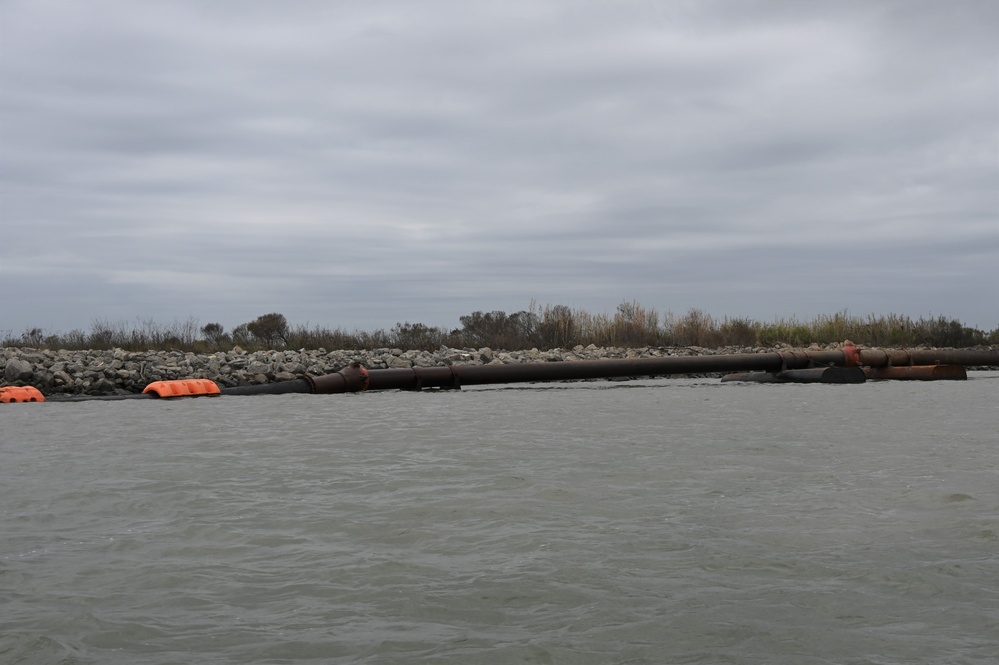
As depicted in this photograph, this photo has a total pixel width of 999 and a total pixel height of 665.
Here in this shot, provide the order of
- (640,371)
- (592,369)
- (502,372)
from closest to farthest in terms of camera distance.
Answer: (502,372)
(592,369)
(640,371)

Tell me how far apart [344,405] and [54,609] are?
32.5 ft

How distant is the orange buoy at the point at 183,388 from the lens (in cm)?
1447

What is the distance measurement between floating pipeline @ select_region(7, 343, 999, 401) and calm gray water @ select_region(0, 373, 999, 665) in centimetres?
593

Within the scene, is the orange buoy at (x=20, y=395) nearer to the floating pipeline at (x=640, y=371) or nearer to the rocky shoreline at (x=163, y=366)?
the floating pipeline at (x=640, y=371)

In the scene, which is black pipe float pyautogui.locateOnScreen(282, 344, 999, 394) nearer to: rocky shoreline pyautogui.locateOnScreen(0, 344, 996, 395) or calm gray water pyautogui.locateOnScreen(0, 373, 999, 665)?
rocky shoreline pyautogui.locateOnScreen(0, 344, 996, 395)

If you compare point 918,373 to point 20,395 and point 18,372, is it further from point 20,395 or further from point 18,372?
point 18,372

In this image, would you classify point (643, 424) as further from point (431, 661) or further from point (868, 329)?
point (868, 329)

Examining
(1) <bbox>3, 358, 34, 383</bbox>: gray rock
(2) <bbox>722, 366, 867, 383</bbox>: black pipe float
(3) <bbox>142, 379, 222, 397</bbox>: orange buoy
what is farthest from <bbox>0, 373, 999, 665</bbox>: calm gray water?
(2) <bbox>722, 366, 867, 383</bbox>: black pipe float

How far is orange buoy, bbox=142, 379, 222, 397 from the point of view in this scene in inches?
570

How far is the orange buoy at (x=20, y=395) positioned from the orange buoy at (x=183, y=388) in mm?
1514

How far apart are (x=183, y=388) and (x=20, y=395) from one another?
7.59 feet

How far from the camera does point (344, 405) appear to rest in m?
13.5

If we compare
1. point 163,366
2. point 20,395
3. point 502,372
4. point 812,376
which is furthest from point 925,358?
point 20,395

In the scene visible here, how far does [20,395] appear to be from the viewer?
1401cm
